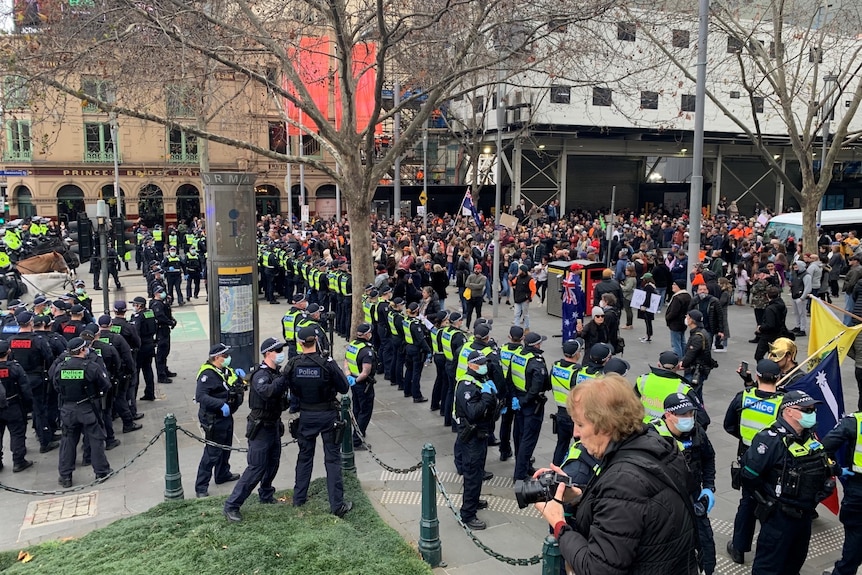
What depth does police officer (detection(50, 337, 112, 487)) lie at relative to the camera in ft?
26.8

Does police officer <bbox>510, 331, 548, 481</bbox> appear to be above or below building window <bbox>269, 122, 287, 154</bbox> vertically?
below

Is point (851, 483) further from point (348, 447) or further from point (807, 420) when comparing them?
point (348, 447)

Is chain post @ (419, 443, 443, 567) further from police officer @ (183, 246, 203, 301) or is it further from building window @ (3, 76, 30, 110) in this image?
police officer @ (183, 246, 203, 301)

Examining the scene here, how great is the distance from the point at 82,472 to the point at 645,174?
149ft

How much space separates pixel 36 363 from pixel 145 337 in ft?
7.46

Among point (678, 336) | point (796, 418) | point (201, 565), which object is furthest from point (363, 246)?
point (796, 418)

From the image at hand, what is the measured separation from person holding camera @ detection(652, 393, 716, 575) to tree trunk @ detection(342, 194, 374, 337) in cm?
994

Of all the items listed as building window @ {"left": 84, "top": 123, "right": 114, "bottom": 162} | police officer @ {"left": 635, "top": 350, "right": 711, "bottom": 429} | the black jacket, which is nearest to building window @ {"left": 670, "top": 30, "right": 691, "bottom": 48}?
police officer @ {"left": 635, "top": 350, "right": 711, "bottom": 429}

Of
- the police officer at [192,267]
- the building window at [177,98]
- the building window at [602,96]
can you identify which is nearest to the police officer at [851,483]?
the building window at [602,96]

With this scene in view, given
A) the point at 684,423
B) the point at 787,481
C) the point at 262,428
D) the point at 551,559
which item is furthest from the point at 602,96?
the point at 551,559

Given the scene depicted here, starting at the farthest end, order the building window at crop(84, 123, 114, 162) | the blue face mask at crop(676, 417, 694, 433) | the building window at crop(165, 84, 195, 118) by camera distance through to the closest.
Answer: the building window at crop(84, 123, 114, 162) → the building window at crop(165, 84, 195, 118) → the blue face mask at crop(676, 417, 694, 433)

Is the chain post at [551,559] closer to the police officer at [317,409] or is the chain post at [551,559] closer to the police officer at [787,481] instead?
the police officer at [787,481]

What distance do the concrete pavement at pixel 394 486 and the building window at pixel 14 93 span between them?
5.54 meters

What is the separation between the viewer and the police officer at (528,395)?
25.6 feet
